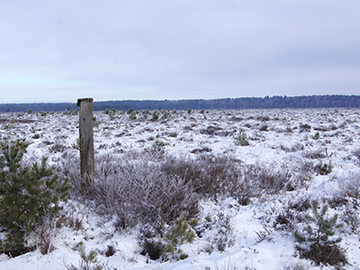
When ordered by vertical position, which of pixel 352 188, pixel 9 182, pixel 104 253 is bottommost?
pixel 104 253

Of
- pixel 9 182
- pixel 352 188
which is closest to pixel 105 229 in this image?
pixel 9 182

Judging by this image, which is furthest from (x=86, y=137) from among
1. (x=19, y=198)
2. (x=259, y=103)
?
(x=259, y=103)

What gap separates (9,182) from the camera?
8.38ft

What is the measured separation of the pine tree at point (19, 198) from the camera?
98.6 inches

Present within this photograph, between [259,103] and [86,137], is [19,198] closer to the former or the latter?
[86,137]

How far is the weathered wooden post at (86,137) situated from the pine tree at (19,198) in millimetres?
1379

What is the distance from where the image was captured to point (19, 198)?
8.55 feet

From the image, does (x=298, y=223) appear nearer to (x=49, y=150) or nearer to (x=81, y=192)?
(x=81, y=192)

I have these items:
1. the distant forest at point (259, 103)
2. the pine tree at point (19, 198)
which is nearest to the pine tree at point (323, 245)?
the pine tree at point (19, 198)

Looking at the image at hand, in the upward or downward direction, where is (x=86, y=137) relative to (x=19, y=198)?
upward

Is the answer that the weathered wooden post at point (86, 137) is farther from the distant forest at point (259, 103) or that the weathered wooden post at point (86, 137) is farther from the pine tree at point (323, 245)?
the distant forest at point (259, 103)

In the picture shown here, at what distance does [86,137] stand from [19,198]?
1598mm

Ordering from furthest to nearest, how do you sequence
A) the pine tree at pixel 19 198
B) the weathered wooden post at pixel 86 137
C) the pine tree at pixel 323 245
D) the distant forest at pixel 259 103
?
the distant forest at pixel 259 103
the weathered wooden post at pixel 86 137
the pine tree at pixel 19 198
the pine tree at pixel 323 245

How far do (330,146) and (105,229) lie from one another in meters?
8.03
